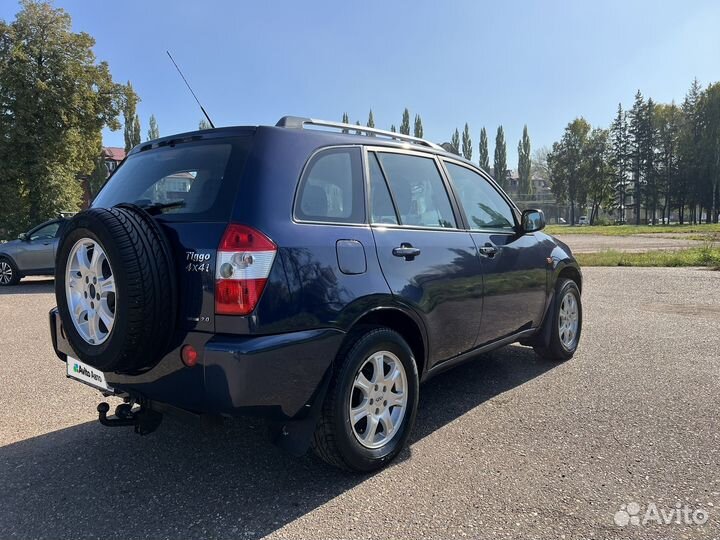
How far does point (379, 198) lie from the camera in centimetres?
318

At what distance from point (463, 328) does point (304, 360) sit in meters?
1.48

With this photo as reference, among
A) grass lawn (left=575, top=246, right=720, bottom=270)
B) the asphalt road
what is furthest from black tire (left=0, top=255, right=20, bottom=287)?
grass lawn (left=575, top=246, right=720, bottom=270)

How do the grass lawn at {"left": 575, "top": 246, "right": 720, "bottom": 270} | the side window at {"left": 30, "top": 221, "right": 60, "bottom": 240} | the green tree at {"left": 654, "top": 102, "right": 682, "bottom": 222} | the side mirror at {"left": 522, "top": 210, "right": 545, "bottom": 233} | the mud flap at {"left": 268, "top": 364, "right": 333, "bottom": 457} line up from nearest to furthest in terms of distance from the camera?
the mud flap at {"left": 268, "top": 364, "right": 333, "bottom": 457}, the side mirror at {"left": 522, "top": 210, "right": 545, "bottom": 233}, the side window at {"left": 30, "top": 221, "right": 60, "bottom": 240}, the grass lawn at {"left": 575, "top": 246, "right": 720, "bottom": 270}, the green tree at {"left": 654, "top": 102, "right": 682, "bottom": 222}

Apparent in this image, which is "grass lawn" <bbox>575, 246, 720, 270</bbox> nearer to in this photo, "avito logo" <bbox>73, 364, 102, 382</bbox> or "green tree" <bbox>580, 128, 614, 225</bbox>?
"avito logo" <bbox>73, 364, 102, 382</bbox>

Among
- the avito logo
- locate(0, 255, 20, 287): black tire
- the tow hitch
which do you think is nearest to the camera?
the tow hitch

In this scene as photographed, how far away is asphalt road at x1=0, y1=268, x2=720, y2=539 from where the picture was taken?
2.44 meters

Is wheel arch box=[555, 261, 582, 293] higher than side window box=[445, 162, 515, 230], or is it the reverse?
side window box=[445, 162, 515, 230]

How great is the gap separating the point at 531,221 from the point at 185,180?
299 cm

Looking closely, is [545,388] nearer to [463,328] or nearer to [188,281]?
[463,328]

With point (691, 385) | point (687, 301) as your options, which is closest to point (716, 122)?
point (687, 301)

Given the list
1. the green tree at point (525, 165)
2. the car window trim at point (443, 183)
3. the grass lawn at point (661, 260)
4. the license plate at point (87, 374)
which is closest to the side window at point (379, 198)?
the car window trim at point (443, 183)

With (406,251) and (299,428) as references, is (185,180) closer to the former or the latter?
(406,251)

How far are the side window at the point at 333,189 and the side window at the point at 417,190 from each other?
0.32m

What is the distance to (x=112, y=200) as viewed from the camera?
3.20 meters
